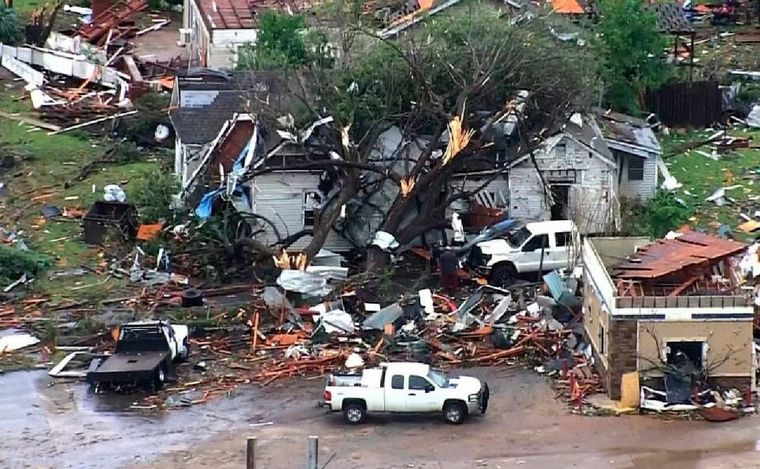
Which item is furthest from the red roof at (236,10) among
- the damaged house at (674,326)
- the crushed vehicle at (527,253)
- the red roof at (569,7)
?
the damaged house at (674,326)

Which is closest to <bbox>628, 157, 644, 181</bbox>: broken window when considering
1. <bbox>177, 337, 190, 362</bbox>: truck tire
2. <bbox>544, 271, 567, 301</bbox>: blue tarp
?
<bbox>544, 271, 567, 301</bbox>: blue tarp

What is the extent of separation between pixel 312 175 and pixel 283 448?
9.59 meters

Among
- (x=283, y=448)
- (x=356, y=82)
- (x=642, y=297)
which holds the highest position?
(x=356, y=82)

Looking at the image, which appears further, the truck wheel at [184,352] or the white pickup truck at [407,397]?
the truck wheel at [184,352]

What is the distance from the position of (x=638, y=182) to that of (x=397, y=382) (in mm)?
12206

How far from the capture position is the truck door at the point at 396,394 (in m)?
24.0

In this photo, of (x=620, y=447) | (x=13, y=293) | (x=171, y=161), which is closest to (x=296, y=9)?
(x=171, y=161)

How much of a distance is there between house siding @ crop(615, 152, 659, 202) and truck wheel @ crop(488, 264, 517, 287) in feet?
16.9

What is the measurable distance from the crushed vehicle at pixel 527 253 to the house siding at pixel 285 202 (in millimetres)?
3076

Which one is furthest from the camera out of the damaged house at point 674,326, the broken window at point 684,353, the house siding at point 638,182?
the house siding at point 638,182

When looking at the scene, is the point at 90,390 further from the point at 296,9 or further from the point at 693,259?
the point at 296,9

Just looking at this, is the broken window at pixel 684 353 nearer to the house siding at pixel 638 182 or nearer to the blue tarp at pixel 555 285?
the blue tarp at pixel 555 285

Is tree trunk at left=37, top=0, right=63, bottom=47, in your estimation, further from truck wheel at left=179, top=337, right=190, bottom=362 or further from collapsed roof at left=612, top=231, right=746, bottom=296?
collapsed roof at left=612, top=231, right=746, bottom=296

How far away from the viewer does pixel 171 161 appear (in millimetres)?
38719
